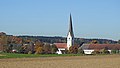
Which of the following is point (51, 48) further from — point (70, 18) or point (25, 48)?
point (70, 18)

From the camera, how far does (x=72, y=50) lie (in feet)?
406

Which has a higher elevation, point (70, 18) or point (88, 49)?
point (70, 18)

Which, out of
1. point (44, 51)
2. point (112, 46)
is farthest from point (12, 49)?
point (112, 46)

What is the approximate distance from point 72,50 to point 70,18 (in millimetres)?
36368

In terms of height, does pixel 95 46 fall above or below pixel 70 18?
below

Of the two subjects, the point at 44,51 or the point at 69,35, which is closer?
the point at 44,51

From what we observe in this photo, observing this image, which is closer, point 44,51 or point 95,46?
point 44,51

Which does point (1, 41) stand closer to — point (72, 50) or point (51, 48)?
point (51, 48)

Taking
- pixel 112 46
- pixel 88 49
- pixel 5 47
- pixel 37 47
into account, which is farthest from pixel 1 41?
pixel 112 46

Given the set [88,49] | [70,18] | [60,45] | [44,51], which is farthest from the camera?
[60,45]

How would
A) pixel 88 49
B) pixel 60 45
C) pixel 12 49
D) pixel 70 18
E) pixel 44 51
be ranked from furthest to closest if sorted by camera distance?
pixel 60 45 → pixel 70 18 → pixel 88 49 → pixel 12 49 → pixel 44 51

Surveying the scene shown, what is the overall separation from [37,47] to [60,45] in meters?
55.4

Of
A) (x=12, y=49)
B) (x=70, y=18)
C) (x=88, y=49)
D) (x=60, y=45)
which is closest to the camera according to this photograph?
(x=12, y=49)

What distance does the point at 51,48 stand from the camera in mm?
118188
